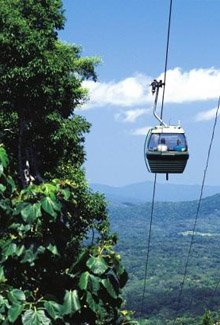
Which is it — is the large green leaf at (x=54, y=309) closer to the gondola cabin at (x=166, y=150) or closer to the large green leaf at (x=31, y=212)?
the large green leaf at (x=31, y=212)

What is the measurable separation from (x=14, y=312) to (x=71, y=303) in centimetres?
50

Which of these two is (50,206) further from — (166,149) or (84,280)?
(166,149)

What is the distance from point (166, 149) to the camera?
69.1 feet

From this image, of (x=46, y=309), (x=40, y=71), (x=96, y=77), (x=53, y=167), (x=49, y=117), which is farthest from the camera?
(x=96, y=77)

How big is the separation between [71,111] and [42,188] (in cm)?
2159

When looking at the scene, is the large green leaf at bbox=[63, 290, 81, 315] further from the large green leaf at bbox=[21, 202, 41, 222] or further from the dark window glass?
the dark window glass

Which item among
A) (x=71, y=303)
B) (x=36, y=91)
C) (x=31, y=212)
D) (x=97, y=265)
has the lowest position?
(x=71, y=303)

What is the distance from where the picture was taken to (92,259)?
5480mm

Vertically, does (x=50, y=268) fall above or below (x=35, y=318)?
above

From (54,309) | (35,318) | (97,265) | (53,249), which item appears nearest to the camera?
(35,318)

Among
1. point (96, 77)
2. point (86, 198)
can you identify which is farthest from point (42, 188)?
point (96, 77)

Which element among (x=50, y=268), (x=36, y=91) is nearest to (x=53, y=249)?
(x=50, y=268)

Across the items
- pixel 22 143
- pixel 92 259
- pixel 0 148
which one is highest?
pixel 22 143

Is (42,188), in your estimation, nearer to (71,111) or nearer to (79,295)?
(79,295)
